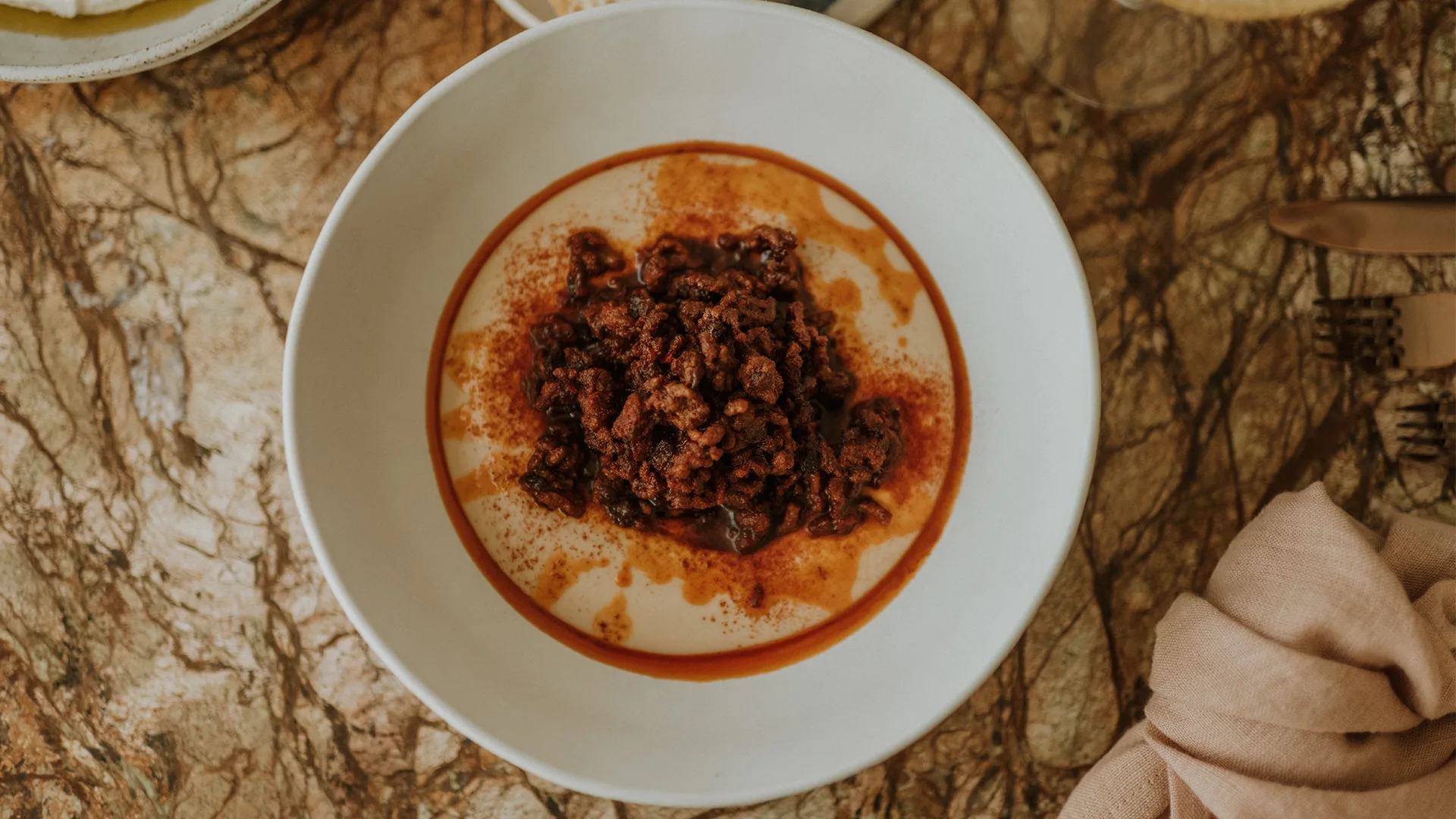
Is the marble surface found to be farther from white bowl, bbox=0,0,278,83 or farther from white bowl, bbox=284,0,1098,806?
white bowl, bbox=284,0,1098,806

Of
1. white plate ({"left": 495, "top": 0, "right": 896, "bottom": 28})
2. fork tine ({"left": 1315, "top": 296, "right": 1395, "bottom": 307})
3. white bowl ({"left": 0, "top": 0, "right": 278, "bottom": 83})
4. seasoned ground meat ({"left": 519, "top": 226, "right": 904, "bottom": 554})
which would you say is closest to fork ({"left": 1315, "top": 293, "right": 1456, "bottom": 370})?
fork tine ({"left": 1315, "top": 296, "right": 1395, "bottom": 307})

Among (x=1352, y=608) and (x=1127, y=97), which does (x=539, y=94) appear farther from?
(x=1352, y=608)

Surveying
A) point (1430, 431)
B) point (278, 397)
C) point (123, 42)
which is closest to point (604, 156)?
point (278, 397)

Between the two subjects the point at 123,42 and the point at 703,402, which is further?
the point at 123,42

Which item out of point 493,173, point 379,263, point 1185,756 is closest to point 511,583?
point 379,263

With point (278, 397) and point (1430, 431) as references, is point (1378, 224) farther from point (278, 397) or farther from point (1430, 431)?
point (278, 397)

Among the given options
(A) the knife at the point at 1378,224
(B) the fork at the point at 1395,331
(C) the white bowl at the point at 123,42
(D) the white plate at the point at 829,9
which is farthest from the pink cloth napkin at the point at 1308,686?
(C) the white bowl at the point at 123,42

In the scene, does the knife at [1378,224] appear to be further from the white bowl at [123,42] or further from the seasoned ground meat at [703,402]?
the white bowl at [123,42]
